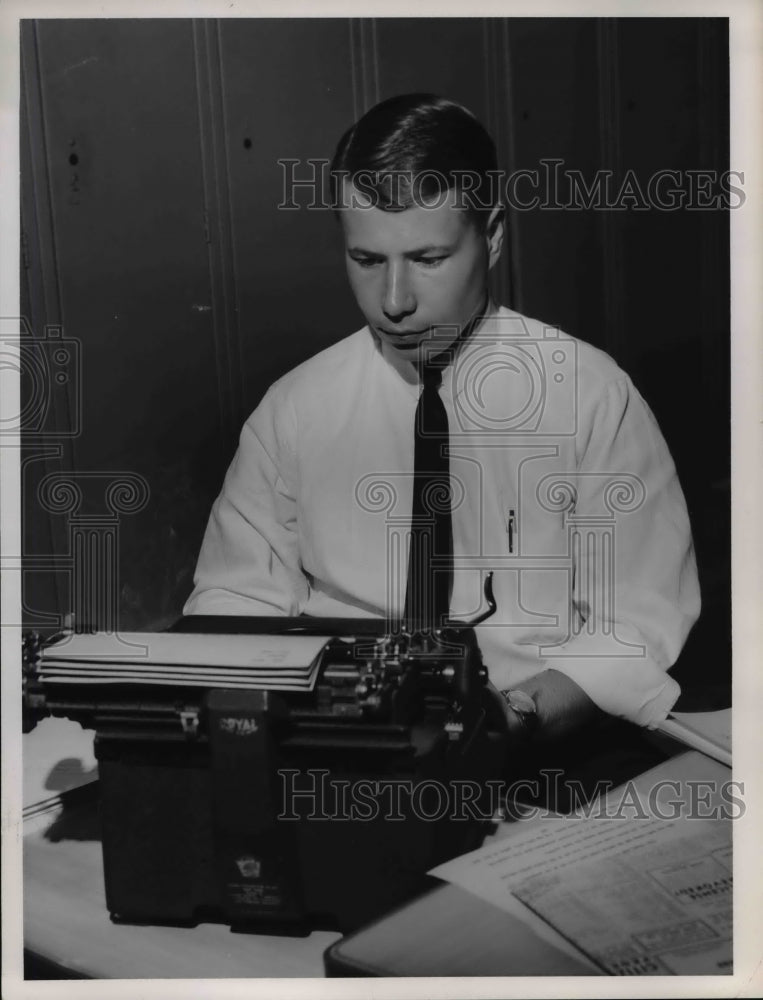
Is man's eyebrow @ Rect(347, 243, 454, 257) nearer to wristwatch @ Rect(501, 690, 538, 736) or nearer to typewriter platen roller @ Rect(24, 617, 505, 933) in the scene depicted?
typewriter platen roller @ Rect(24, 617, 505, 933)

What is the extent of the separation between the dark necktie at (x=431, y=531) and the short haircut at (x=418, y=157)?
0.30 meters

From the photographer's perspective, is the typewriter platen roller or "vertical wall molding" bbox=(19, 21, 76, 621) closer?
the typewriter platen roller

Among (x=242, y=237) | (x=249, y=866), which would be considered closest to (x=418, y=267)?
(x=242, y=237)

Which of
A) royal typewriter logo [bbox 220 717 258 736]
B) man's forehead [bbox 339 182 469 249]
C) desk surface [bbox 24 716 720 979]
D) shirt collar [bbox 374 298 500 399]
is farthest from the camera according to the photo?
shirt collar [bbox 374 298 500 399]

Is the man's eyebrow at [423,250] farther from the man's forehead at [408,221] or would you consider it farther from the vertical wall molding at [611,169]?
the vertical wall molding at [611,169]

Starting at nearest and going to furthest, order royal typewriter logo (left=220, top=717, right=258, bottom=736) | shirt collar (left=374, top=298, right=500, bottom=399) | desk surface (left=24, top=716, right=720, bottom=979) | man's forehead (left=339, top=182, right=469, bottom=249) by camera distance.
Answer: royal typewriter logo (left=220, top=717, right=258, bottom=736)
desk surface (left=24, top=716, right=720, bottom=979)
man's forehead (left=339, top=182, right=469, bottom=249)
shirt collar (left=374, top=298, right=500, bottom=399)

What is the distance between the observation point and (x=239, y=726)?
136cm

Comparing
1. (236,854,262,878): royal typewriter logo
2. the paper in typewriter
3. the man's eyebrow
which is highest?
the man's eyebrow

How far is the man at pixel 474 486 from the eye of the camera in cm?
175

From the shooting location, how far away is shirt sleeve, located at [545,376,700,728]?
178cm

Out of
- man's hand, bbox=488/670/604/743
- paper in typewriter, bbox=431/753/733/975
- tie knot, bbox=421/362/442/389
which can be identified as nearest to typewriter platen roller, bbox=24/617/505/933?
paper in typewriter, bbox=431/753/733/975

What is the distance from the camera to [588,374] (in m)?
1.82

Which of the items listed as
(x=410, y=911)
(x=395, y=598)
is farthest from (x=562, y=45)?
(x=410, y=911)

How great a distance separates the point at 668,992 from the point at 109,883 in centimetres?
88
